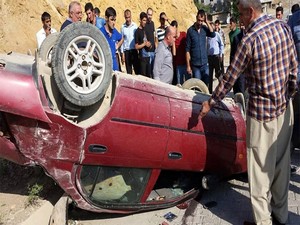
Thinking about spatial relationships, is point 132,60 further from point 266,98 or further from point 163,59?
point 266,98

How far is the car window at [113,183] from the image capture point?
12.3 feet

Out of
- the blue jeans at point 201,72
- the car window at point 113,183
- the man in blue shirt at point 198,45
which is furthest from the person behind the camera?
the blue jeans at point 201,72

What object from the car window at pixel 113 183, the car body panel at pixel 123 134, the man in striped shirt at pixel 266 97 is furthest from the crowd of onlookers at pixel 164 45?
the man in striped shirt at pixel 266 97

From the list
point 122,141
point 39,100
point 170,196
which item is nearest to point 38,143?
point 39,100

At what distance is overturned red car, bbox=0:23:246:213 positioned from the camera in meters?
3.33

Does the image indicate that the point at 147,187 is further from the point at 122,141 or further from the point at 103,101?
the point at 103,101

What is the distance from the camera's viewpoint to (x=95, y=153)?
11.8 feet

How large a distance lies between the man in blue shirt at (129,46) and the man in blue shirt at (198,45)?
1755 millimetres

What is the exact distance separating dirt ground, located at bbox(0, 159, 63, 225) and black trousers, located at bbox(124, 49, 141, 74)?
4.34 m

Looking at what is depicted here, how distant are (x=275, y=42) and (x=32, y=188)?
277 centimetres

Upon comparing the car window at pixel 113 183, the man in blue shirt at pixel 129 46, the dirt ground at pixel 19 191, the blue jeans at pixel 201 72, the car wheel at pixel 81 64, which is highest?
the car wheel at pixel 81 64

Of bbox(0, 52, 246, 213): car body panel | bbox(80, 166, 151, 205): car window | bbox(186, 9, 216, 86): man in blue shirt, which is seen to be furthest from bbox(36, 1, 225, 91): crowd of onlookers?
bbox(80, 166, 151, 205): car window

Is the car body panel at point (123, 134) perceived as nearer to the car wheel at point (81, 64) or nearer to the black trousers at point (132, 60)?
the car wheel at point (81, 64)

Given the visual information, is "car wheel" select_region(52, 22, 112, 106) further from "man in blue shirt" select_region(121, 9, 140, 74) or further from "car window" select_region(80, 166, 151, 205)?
"man in blue shirt" select_region(121, 9, 140, 74)
